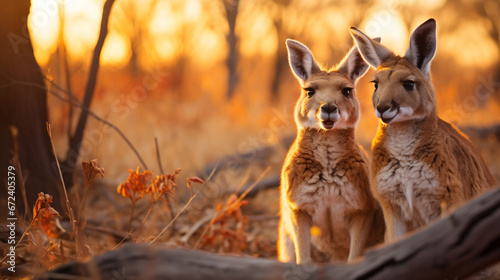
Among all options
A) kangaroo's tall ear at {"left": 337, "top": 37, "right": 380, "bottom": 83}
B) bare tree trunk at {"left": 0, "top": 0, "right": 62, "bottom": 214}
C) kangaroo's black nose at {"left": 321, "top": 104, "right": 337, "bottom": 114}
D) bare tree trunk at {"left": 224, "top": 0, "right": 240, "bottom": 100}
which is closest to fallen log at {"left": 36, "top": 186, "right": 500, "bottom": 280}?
kangaroo's black nose at {"left": 321, "top": 104, "right": 337, "bottom": 114}

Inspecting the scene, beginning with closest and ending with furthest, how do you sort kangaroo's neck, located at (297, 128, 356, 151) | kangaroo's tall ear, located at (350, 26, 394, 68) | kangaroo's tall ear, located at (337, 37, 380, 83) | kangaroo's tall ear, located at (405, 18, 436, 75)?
kangaroo's tall ear, located at (405, 18, 436, 75) → kangaroo's tall ear, located at (350, 26, 394, 68) → kangaroo's neck, located at (297, 128, 356, 151) → kangaroo's tall ear, located at (337, 37, 380, 83)

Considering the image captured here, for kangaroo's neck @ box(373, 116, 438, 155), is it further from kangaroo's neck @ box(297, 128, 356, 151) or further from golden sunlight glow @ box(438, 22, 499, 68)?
golden sunlight glow @ box(438, 22, 499, 68)

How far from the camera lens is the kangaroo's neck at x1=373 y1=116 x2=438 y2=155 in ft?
12.0

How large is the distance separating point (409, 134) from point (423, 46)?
67 cm

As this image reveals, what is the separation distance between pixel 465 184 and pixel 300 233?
1.28m

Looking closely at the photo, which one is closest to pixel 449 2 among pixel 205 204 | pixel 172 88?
pixel 172 88

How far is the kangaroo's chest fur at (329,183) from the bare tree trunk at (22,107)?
7.81 ft

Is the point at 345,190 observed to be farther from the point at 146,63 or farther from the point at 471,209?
the point at 146,63

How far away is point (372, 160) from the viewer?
383 cm

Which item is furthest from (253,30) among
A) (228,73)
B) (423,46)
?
(423,46)

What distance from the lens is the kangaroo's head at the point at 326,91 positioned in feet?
13.3

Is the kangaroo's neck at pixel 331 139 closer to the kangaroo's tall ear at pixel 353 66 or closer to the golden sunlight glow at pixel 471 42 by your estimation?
the kangaroo's tall ear at pixel 353 66

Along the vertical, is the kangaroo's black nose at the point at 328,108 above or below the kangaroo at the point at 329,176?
above

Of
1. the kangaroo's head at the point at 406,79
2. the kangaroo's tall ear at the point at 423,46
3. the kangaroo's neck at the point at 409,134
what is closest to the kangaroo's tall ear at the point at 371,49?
the kangaroo's head at the point at 406,79
